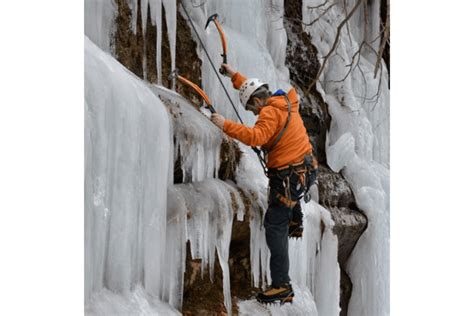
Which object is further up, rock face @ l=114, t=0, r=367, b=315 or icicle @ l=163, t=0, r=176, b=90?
icicle @ l=163, t=0, r=176, b=90

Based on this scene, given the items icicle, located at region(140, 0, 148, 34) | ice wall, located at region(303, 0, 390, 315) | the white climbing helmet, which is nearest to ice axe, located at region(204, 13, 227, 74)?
the white climbing helmet

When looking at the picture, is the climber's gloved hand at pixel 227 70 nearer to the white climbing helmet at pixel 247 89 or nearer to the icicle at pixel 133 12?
the white climbing helmet at pixel 247 89

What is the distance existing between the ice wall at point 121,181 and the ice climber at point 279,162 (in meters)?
0.34

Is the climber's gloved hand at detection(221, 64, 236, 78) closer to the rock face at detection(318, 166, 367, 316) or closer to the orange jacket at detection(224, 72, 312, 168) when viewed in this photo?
the orange jacket at detection(224, 72, 312, 168)

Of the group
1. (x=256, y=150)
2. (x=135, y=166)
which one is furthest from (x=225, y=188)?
(x=135, y=166)

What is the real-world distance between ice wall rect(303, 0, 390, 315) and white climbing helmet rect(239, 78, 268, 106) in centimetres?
87

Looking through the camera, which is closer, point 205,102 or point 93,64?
point 93,64

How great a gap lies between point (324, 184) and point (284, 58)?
28.2 inches

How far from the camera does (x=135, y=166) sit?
209 centimetres

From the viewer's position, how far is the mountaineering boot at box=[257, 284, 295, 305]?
2611 mm

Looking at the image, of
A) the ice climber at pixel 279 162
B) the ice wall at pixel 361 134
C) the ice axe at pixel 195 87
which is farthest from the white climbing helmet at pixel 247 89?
the ice wall at pixel 361 134

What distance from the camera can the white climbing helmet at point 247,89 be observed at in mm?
2547

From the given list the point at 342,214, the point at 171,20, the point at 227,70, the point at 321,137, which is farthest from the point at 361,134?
the point at 171,20
